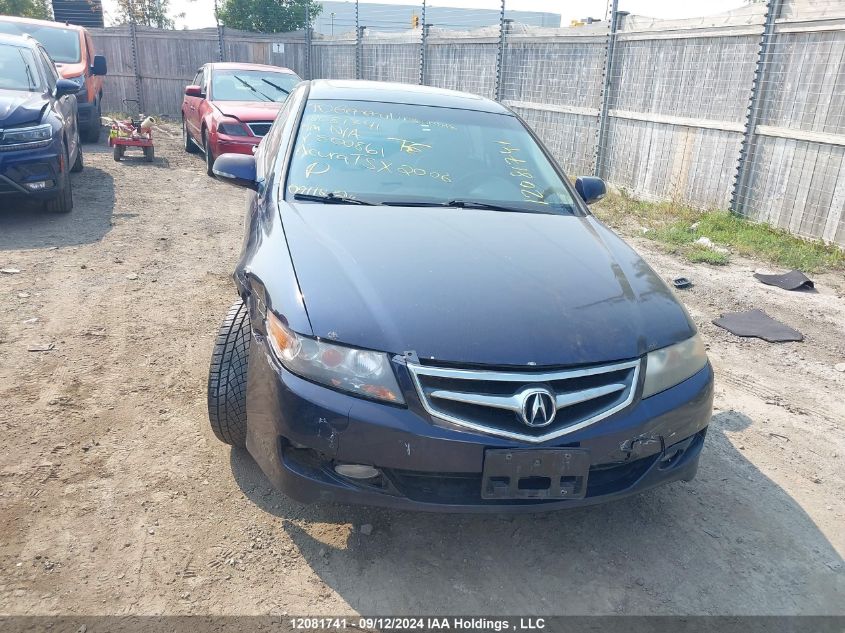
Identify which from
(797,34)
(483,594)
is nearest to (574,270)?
(483,594)

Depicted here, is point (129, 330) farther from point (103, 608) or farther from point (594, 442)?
point (594, 442)


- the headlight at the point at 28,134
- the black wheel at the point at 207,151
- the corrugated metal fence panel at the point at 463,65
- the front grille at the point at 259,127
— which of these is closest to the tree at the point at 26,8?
the corrugated metal fence panel at the point at 463,65

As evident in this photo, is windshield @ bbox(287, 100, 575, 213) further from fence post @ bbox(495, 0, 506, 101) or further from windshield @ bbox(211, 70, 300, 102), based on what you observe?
fence post @ bbox(495, 0, 506, 101)

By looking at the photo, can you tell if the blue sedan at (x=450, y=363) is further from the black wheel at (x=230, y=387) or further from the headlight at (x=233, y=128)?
the headlight at (x=233, y=128)

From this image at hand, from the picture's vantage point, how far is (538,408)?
7.07 ft

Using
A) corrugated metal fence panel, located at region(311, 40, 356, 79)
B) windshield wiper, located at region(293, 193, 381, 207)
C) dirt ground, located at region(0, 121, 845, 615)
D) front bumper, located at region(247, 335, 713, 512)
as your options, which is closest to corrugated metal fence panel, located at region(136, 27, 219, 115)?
corrugated metal fence panel, located at region(311, 40, 356, 79)

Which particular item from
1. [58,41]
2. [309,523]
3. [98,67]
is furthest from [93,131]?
[309,523]

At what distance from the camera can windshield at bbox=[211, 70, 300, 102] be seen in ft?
32.8

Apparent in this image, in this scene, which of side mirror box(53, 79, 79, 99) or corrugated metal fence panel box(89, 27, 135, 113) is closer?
side mirror box(53, 79, 79, 99)

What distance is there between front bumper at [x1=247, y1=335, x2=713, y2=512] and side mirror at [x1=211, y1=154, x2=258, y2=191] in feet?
5.20

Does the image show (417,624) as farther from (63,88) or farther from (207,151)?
(207,151)

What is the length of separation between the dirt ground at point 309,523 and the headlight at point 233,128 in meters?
5.02

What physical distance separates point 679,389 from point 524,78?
995cm

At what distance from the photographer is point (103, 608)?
7.16 feet
